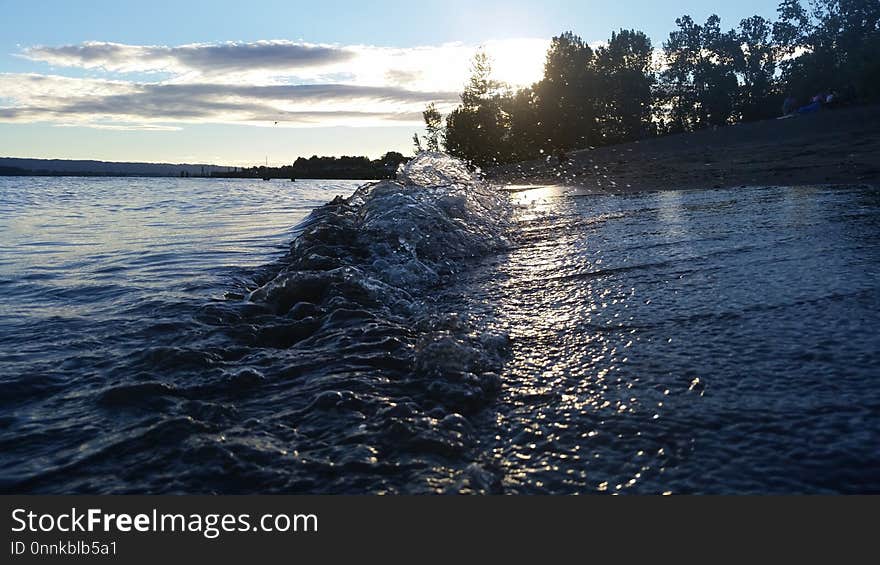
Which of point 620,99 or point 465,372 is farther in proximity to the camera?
point 620,99

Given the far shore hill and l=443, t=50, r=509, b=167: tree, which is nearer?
the far shore hill

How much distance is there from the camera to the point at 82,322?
4965mm

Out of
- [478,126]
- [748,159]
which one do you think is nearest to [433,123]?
[478,126]

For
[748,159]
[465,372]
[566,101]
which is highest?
[566,101]

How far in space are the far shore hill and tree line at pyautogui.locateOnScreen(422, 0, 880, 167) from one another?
98.2 feet

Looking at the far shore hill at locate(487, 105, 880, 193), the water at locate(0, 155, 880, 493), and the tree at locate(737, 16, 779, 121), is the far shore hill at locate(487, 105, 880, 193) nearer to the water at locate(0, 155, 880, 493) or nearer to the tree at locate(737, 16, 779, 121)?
the water at locate(0, 155, 880, 493)

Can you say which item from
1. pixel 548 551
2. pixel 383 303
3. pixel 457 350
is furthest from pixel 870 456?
pixel 383 303

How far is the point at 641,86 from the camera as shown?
216 ft

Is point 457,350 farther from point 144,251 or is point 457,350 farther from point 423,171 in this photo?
point 423,171

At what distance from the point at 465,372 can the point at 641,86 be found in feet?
229

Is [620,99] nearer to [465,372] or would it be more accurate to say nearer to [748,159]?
[748,159]

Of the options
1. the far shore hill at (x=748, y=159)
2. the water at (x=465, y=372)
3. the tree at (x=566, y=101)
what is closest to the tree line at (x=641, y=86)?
the tree at (x=566, y=101)

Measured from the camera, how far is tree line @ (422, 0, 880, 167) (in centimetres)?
6097

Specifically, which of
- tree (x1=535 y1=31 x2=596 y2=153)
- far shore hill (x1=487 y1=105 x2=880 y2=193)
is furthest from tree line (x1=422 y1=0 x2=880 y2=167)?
far shore hill (x1=487 y1=105 x2=880 y2=193)
